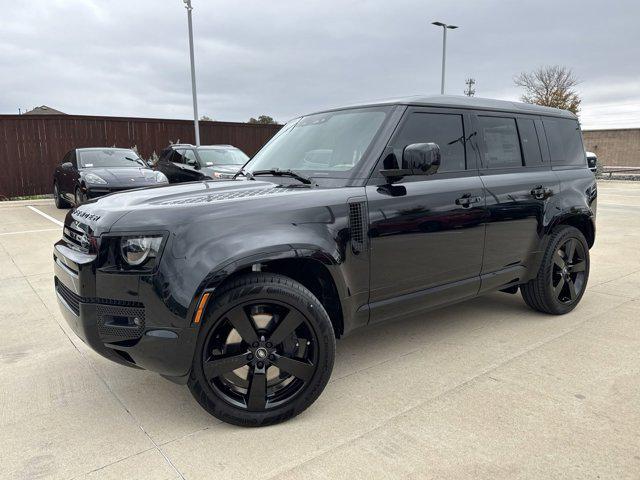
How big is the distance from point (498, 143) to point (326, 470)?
2791 millimetres

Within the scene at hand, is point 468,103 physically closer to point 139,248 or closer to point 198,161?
point 139,248

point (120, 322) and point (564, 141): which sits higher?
point (564, 141)

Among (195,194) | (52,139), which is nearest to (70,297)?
(195,194)

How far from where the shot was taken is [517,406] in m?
2.84

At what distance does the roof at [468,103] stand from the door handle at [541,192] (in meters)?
0.66

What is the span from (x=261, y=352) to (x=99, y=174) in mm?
8715

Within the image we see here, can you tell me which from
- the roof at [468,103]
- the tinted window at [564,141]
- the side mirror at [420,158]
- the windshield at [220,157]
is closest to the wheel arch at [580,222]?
the tinted window at [564,141]

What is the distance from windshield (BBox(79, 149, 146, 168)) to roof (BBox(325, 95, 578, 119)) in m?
8.74

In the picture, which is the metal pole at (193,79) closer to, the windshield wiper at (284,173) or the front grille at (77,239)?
the windshield wiper at (284,173)

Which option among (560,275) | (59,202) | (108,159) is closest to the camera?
(560,275)

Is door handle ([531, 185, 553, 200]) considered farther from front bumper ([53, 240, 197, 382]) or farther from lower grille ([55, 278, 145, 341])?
lower grille ([55, 278, 145, 341])

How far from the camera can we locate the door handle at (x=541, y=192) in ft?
13.2

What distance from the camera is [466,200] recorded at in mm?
3514

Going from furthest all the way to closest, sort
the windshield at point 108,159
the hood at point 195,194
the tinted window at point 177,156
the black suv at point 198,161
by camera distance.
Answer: the tinted window at point 177,156 < the black suv at point 198,161 < the windshield at point 108,159 < the hood at point 195,194
